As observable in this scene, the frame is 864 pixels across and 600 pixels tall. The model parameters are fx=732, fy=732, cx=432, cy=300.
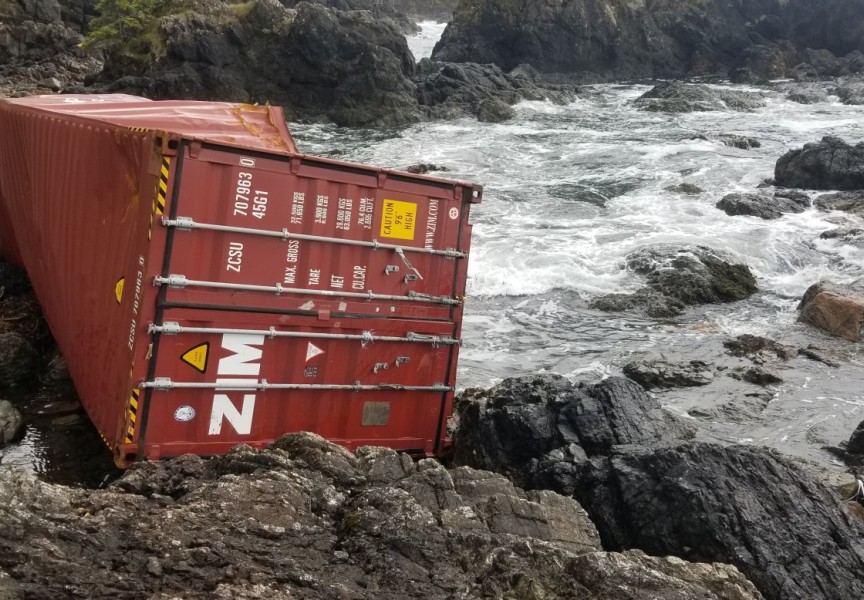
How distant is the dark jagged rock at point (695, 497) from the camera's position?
15.9 ft

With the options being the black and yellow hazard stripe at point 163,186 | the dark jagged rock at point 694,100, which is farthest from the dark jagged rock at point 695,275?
the dark jagged rock at point 694,100

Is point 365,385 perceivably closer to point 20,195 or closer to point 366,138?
point 20,195

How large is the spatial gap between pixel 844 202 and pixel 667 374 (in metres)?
12.4

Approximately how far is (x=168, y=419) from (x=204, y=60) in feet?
93.8

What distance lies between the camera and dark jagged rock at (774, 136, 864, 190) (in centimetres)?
2017

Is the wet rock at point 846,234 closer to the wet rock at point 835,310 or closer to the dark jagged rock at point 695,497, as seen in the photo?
the wet rock at point 835,310

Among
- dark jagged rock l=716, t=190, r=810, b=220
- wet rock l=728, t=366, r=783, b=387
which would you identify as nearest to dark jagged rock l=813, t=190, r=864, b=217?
dark jagged rock l=716, t=190, r=810, b=220

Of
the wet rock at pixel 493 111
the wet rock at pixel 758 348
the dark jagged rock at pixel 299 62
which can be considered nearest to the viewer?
the wet rock at pixel 758 348

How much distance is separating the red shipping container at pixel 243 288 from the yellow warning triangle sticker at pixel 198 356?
0.04 ft

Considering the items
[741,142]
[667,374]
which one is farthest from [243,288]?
[741,142]

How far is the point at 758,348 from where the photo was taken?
10.6 meters

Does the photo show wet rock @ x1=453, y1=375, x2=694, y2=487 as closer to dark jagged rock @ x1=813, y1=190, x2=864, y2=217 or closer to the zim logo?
the zim logo

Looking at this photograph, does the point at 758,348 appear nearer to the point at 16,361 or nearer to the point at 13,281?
the point at 16,361

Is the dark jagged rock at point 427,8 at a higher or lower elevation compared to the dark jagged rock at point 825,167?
higher
